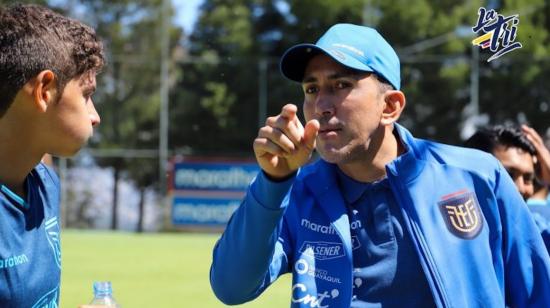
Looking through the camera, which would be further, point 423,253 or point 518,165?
point 518,165

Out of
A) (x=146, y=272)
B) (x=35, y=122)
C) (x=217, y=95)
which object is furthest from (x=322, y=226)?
(x=217, y=95)

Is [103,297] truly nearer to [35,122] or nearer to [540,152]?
[35,122]

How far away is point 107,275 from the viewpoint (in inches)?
487

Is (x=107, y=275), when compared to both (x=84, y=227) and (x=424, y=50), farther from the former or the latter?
(x=424, y=50)

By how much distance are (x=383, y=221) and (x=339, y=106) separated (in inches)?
17.7

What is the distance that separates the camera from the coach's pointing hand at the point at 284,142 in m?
2.53

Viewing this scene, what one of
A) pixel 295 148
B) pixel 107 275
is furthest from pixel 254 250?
pixel 107 275

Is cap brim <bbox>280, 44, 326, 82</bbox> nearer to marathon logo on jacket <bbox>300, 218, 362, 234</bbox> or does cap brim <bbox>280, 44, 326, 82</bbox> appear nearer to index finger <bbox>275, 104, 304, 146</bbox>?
marathon logo on jacket <bbox>300, 218, 362, 234</bbox>

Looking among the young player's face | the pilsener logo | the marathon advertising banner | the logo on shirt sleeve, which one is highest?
the marathon advertising banner

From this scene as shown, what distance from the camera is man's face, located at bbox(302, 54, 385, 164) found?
10.6 ft

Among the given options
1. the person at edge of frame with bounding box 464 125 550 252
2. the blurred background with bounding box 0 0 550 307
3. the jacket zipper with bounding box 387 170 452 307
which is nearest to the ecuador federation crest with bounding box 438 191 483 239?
the jacket zipper with bounding box 387 170 452 307

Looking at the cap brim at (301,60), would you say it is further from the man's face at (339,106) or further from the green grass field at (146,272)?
the green grass field at (146,272)

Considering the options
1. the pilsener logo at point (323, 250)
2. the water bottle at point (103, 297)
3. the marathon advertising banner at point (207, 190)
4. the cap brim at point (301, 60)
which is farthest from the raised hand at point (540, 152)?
the marathon advertising banner at point (207, 190)

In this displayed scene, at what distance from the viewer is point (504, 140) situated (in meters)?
5.00
